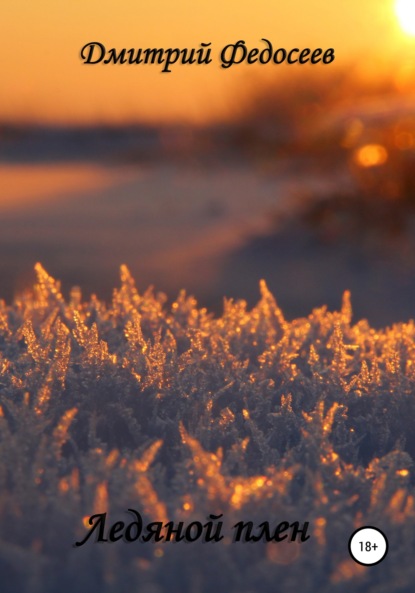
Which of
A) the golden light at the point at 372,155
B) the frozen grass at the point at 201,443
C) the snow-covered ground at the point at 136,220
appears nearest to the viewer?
the frozen grass at the point at 201,443

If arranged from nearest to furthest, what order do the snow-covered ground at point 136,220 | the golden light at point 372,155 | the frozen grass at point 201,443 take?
the frozen grass at point 201,443, the snow-covered ground at point 136,220, the golden light at point 372,155

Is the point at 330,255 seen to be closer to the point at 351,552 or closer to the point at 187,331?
the point at 187,331

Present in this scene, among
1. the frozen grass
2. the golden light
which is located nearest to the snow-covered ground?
the golden light

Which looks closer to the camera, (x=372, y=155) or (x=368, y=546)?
(x=368, y=546)

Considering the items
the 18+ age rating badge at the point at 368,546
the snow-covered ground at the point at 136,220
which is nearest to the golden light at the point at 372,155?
the snow-covered ground at the point at 136,220

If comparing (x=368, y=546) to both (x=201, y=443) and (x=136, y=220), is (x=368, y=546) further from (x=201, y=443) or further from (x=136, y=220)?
(x=136, y=220)

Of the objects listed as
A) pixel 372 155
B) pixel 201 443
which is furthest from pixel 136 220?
pixel 201 443

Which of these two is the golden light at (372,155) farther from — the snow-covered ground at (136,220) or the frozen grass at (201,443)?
the frozen grass at (201,443)
